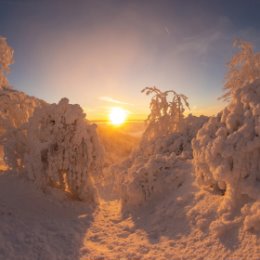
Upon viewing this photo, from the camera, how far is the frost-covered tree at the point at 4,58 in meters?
15.0

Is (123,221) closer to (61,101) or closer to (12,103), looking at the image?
(61,101)

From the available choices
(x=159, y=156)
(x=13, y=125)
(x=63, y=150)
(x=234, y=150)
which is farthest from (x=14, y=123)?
(x=234, y=150)

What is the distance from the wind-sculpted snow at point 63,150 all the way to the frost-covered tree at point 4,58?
7159mm

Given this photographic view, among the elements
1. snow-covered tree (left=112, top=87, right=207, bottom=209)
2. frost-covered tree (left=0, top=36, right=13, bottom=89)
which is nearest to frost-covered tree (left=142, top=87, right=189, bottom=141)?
→ snow-covered tree (left=112, top=87, right=207, bottom=209)

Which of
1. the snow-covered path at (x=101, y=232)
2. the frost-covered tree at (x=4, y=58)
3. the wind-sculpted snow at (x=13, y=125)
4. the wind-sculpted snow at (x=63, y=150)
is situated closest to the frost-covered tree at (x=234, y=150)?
the snow-covered path at (x=101, y=232)

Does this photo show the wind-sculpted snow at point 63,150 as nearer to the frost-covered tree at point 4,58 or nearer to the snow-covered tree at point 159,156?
the snow-covered tree at point 159,156

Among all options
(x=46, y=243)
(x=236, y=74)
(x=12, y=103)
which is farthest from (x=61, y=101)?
(x=236, y=74)

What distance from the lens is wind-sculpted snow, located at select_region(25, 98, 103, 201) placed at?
355 inches

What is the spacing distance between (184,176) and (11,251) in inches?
203

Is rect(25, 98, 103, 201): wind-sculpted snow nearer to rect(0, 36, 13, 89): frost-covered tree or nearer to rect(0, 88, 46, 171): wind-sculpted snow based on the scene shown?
rect(0, 88, 46, 171): wind-sculpted snow

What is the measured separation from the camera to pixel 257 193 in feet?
18.0

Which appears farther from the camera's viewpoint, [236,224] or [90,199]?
[90,199]

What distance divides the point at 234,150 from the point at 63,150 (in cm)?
549

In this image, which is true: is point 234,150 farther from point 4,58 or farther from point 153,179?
point 4,58
